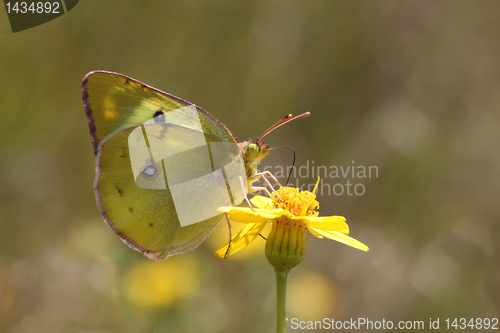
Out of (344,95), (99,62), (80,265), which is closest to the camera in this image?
(80,265)

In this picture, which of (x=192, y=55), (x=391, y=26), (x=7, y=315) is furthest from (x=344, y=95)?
(x=7, y=315)

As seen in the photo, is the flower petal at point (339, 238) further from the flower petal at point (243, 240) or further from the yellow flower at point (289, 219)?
the flower petal at point (243, 240)

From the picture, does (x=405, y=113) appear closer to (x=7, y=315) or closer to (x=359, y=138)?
Result: (x=359, y=138)

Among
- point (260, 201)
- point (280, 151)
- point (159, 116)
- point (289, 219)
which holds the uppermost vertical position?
point (159, 116)

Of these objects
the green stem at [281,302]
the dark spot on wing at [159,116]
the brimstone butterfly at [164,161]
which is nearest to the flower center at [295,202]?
the brimstone butterfly at [164,161]

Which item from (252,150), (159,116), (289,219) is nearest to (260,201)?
(252,150)

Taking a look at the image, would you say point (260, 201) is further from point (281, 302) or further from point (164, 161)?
point (281, 302)
